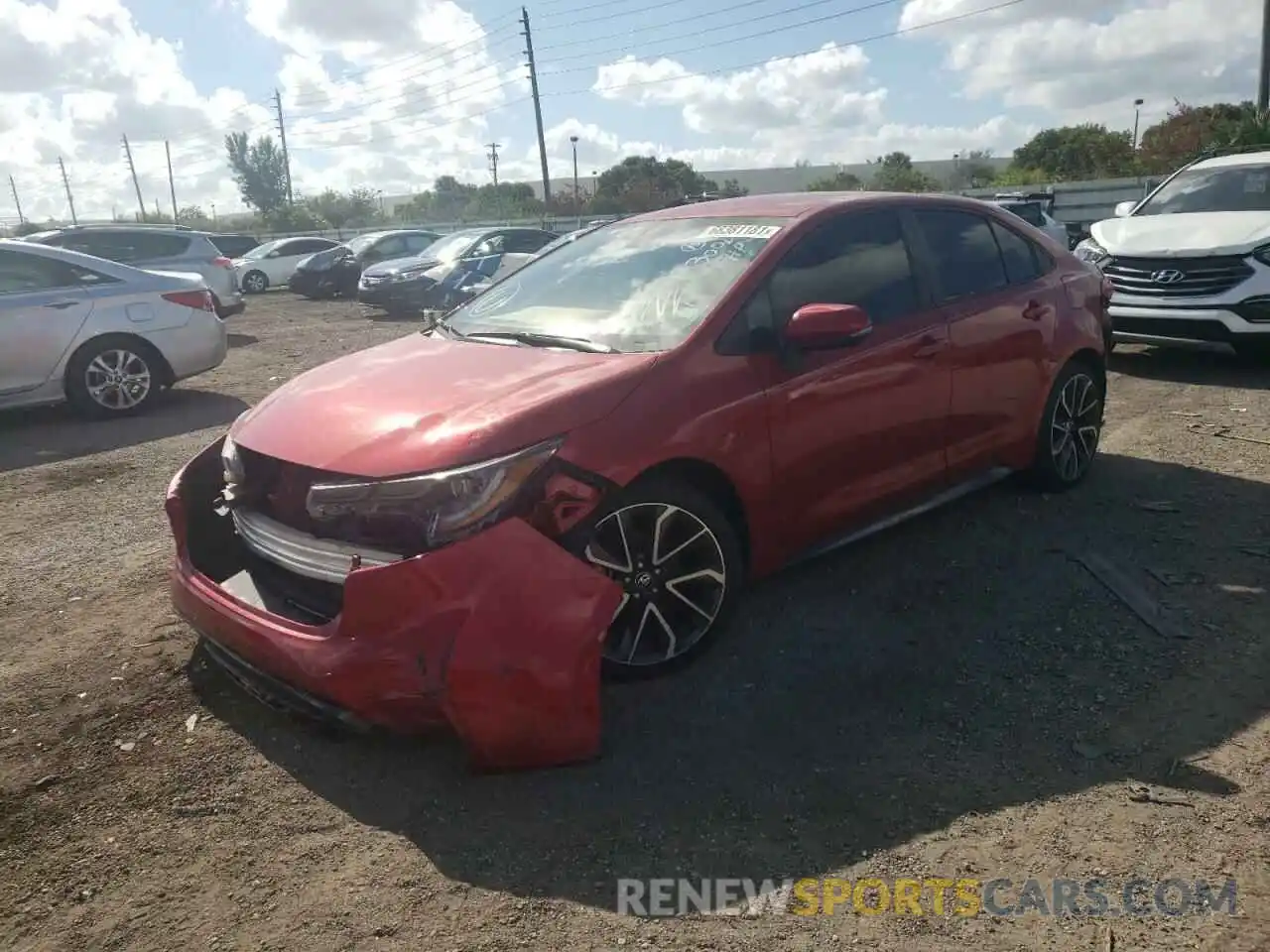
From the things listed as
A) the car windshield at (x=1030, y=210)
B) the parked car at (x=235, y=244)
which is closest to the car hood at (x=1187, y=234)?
the car windshield at (x=1030, y=210)

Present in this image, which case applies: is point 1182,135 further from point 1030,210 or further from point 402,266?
point 402,266

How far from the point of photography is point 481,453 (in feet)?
9.85

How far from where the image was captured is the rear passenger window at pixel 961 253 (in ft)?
15.3

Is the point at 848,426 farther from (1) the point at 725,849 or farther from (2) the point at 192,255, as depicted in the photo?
(2) the point at 192,255

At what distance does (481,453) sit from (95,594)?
2.53 m

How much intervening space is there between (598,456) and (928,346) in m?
1.90

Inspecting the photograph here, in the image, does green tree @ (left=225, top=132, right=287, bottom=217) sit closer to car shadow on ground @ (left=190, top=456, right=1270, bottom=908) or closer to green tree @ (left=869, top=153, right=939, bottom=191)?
green tree @ (left=869, top=153, right=939, bottom=191)

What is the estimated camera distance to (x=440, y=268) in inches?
727

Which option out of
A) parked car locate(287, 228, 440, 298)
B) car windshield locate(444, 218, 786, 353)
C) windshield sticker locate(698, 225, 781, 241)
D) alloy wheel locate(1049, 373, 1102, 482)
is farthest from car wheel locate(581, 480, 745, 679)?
parked car locate(287, 228, 440, 298)

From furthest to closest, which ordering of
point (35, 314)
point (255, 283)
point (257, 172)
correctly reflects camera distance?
1. point (257, 172)
2. point (255, 283)
3. point (35, 314)

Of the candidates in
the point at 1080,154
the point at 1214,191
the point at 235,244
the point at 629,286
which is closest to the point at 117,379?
the point at 629,286

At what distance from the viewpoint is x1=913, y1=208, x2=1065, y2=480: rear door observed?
463cm

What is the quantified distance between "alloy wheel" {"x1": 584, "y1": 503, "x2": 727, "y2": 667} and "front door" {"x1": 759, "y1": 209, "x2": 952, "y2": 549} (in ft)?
1.57

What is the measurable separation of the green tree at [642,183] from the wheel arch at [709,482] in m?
41.2
